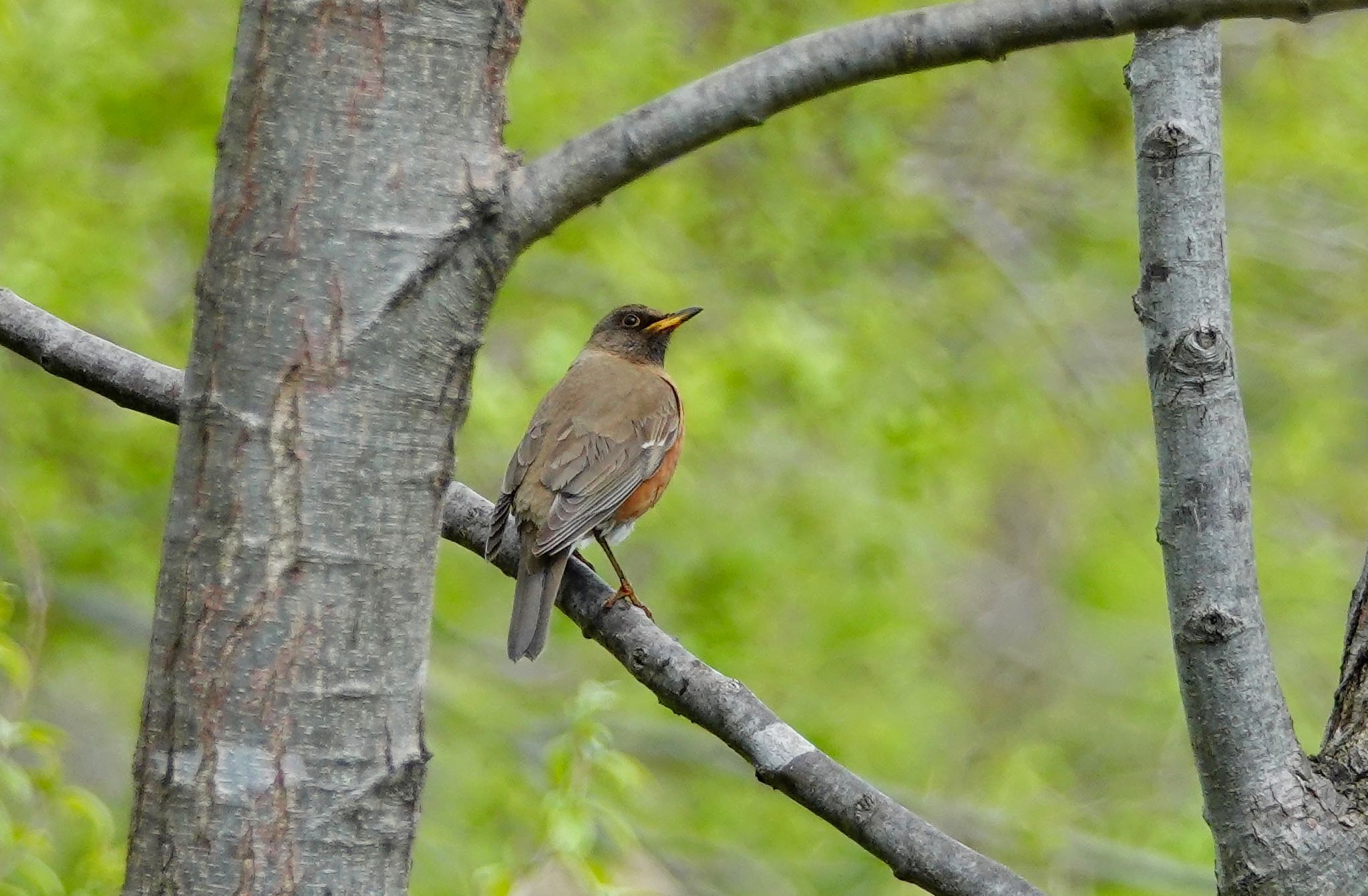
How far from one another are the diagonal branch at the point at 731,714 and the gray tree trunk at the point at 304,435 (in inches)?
11.0

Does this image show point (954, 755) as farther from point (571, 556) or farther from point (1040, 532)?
point (571, 556)

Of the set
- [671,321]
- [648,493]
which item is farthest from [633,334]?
[648,493]

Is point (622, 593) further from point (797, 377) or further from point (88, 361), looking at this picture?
point (797, 377)

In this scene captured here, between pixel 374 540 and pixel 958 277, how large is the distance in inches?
261

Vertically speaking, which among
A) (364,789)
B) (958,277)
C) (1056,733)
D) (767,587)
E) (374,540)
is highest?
(958,277)

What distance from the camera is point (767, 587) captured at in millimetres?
7738

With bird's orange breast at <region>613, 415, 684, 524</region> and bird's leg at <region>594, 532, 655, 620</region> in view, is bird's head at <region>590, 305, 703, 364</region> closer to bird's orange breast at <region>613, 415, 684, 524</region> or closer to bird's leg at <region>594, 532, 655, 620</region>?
bird's orange breast at <region>613, 415, 684, 524</region>

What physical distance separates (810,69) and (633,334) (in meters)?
4.70

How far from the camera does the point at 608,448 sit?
17.1 ft

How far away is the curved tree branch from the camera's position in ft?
5.23

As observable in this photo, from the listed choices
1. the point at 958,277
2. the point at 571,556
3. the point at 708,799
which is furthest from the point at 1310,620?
the point at 571,556

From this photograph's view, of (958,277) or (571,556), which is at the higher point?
(958,277)

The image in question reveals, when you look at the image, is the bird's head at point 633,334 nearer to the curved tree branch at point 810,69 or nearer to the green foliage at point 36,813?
the green foliage at point 36,813

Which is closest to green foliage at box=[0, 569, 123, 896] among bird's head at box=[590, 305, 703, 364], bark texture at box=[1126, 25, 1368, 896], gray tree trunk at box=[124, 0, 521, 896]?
gray tree trunk at box=[124, 0, 521, 896]
